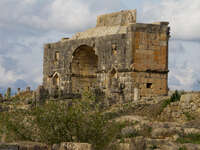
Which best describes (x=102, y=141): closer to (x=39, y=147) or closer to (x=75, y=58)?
(x=39, y=147)

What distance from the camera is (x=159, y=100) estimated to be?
22.6 meters

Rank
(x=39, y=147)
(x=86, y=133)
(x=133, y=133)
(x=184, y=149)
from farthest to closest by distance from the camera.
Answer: (x=133, y=133) < (x=184, y=149) < (x=86, y=133) < (x=39, y=147)

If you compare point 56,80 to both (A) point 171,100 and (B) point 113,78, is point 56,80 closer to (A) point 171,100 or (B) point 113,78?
(B) point 113,78

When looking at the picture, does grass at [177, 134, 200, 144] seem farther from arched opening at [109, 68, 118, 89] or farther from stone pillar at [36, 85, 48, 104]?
stone pillar at [36, 85, 48, 104]

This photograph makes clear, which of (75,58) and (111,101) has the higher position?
(75,58)

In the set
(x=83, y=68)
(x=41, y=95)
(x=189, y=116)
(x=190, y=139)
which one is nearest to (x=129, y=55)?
(x=41, y=95)

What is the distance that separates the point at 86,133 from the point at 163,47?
16.0m

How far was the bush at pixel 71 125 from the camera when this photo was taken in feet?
36.5

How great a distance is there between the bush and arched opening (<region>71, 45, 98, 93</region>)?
18.5m

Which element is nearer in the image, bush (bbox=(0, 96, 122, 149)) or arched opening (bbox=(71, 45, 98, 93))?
bush (bbox=(0, 96, 122, 149))

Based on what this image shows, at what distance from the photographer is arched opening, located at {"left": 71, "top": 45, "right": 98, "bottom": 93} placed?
30.6 metres

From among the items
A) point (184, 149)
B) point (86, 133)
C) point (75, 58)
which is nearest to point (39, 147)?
point (86, 133)

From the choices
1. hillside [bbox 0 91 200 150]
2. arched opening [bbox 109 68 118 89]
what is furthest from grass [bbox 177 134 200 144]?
arched opening [bbox 109 68 118 89]

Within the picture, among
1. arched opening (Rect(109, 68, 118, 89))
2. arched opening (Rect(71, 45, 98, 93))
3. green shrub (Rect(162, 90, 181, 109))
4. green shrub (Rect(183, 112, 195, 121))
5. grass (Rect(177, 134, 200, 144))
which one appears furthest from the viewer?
arched opening (Rect(71, 45, 98, 93))
